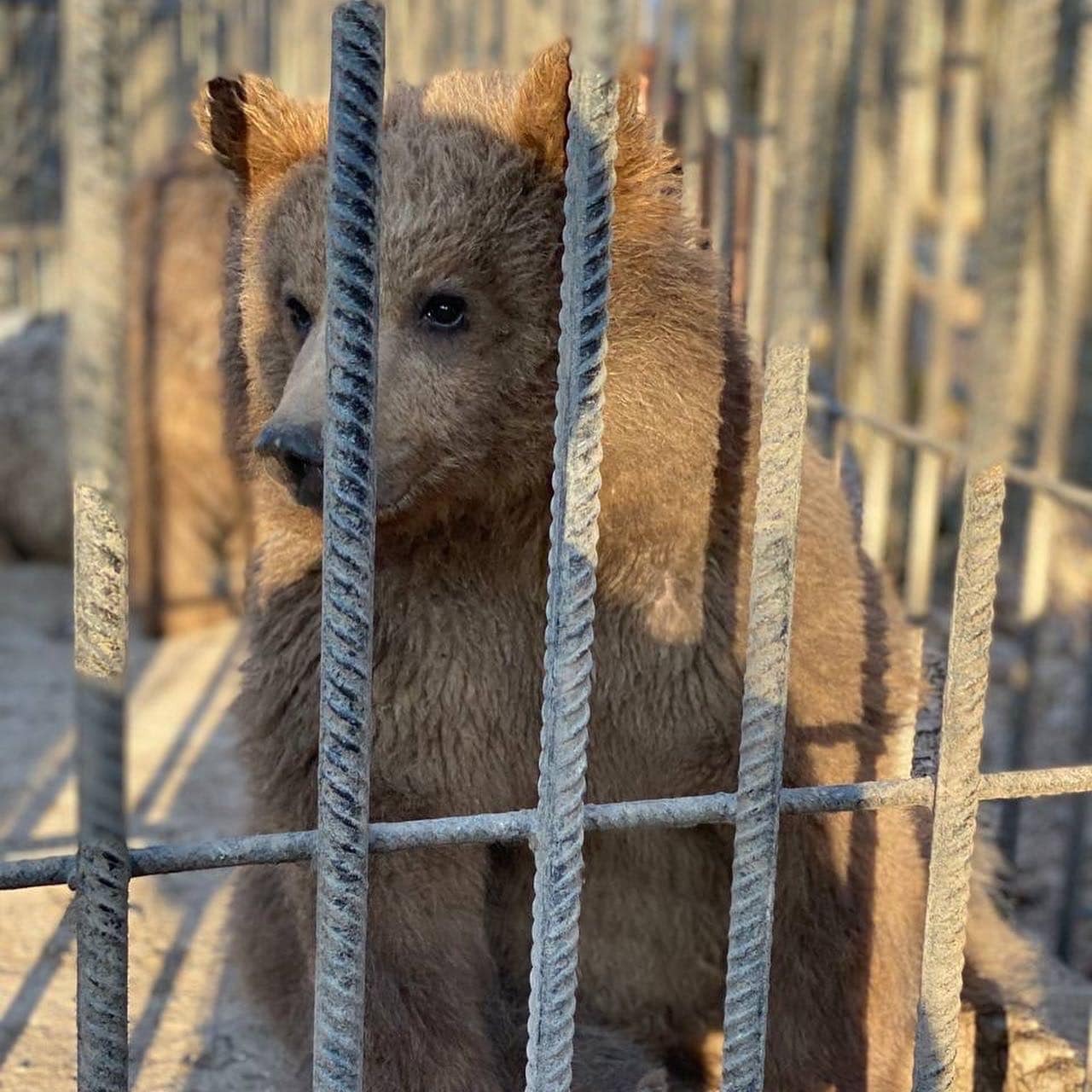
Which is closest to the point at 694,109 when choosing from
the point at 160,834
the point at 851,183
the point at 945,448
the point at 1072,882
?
the point at 851,183

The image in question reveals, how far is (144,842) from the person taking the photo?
142 inches

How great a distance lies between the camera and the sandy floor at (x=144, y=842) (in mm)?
2547

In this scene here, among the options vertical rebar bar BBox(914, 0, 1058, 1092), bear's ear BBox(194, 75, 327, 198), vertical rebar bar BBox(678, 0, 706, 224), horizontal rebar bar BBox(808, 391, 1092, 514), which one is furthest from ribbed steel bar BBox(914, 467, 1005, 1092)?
vertical rebar bar BBox(678, 0, 706, 224)

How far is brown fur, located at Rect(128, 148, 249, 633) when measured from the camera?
5.23 meters

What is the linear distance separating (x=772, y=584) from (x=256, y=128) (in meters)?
1.00

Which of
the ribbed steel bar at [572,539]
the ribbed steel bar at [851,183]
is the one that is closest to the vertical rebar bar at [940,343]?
the ribbed steel bar at [851,183]

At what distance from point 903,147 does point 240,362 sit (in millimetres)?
3081

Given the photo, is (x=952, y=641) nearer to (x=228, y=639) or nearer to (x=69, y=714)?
(x=69, y=714)

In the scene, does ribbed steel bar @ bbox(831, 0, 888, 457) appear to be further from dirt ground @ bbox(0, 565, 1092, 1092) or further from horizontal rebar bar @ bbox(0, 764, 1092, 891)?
horizontal rebar bar @ bbox(0, 764, 1092, 891)

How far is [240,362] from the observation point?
2182 mm

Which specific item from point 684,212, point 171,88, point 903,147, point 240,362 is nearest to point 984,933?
point 684,212

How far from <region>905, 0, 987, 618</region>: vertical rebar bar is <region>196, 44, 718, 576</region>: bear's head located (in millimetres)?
2505

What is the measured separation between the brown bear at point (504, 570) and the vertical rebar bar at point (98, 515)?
495 mm

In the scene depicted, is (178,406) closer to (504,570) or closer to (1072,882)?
(1072,882)
